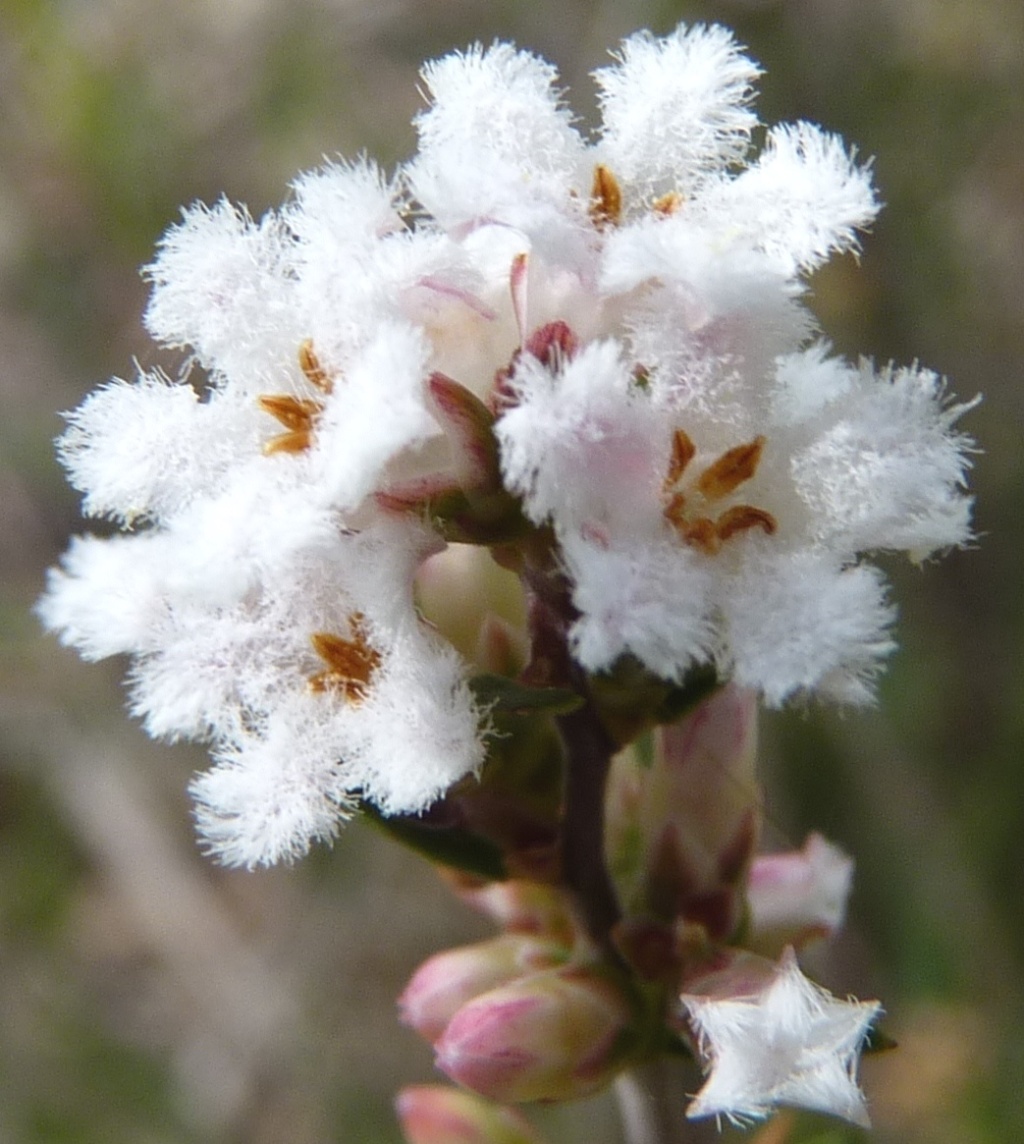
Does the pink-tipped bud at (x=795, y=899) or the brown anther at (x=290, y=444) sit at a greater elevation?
the brown anther at (x=290, y=444)

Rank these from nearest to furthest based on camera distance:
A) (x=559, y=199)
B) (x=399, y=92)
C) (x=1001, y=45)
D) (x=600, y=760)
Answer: (x=559, y=199) → (x=600, y=760) → (x=1001, y=45) → (x=399, y=92)

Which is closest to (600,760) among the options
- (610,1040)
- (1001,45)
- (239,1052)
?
(610,1040)

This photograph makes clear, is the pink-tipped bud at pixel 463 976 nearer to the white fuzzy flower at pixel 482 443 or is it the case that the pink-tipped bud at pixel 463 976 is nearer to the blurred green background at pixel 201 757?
the white fuzzy flower at pixel 482 443

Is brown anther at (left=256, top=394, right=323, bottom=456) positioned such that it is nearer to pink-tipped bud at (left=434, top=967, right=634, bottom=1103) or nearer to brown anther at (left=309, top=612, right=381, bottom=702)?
brown anther at (left=309, top=612, right=381, bottom=702)

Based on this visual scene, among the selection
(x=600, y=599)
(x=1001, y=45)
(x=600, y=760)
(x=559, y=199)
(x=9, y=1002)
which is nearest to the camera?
(x=600, y=599)

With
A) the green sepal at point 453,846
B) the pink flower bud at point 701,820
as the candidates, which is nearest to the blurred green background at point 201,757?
the pink flower bud at point 701,820

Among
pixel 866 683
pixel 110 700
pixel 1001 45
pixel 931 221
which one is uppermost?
pixel 1001 45

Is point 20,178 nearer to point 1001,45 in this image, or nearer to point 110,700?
point 110,700

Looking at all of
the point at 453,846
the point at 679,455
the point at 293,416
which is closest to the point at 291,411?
the point at 293,416
